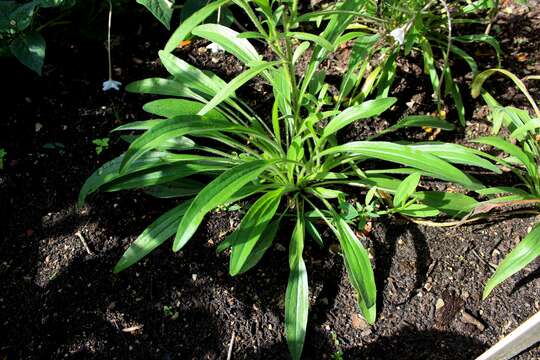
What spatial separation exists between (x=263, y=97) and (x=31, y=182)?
97 cm

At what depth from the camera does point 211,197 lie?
54.9 inches

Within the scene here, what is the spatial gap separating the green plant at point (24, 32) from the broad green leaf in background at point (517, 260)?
1.73 meters

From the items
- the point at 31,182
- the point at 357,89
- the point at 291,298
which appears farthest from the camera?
the point at 357,89

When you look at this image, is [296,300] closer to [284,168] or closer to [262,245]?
[262,245]

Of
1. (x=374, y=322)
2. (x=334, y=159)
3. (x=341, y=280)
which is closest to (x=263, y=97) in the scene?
(x=334, y=159)

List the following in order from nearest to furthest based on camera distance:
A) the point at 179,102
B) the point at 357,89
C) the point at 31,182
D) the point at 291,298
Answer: the point at 291,298
the point at 179,102
the point at 31,182
the point at 357,89

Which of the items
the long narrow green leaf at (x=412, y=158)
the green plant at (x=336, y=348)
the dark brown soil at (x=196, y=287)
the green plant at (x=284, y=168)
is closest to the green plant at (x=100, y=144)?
the dark brown soil at (x=196, y=287)

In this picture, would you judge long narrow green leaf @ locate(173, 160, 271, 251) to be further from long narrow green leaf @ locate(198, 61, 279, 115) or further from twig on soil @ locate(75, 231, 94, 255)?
twig on soil @ locate(75, 231, 94, 255)

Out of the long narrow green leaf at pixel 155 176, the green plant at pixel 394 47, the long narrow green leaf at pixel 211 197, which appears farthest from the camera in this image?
the green plant at pixel 394 47

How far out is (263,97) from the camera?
7.31ft

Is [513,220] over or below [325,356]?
over

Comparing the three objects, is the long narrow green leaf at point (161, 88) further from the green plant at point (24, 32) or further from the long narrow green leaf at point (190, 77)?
the green plant at point (24, 32)

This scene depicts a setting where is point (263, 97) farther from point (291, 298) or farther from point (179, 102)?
point (291, 298)

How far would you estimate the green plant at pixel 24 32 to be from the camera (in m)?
1.98
